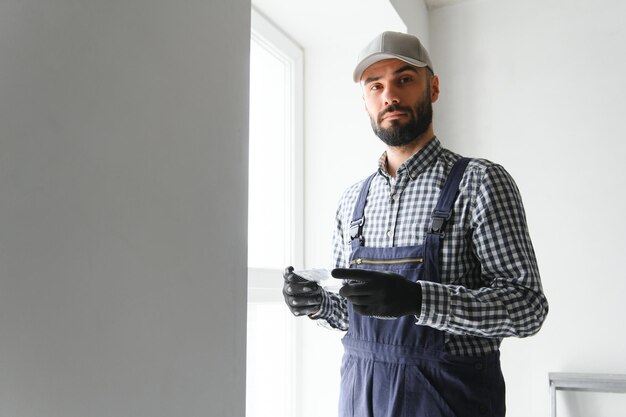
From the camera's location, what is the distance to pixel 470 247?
1.18 meters

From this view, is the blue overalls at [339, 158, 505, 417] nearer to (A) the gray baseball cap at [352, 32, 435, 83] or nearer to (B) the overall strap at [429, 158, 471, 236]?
(B) the overall strap at [429, 158, 471, 236]

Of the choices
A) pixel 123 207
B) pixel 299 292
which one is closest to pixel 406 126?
pixel 299 292

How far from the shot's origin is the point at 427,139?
1349 millimetres

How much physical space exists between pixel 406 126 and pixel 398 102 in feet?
0.19

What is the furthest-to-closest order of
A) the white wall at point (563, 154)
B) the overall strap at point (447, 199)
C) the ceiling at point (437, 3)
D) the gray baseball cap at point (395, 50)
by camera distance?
the ceiling at point (437, 3), the white wall at point (563, 154), the gray baseball cap at point (395, 50), the overall strap at point (447, 199)

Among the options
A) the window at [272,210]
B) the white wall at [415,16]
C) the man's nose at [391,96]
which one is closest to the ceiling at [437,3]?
the white wall at [415,16]

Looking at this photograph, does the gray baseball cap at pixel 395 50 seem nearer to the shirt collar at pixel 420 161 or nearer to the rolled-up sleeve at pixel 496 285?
the shirt collar at pixel 420 161

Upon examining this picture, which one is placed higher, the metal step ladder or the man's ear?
the man's ear

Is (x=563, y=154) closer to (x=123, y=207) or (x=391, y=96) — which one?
(x=391, y=96)

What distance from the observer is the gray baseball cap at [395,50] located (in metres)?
1.29

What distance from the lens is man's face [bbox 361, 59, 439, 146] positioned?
1313 millimetres

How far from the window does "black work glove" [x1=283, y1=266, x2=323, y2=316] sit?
22.3 inches

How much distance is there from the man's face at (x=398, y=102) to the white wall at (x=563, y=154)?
104 centimetres

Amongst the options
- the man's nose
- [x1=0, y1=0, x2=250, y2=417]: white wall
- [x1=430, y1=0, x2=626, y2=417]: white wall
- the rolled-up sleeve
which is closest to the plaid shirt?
the rolled-up sleeve
